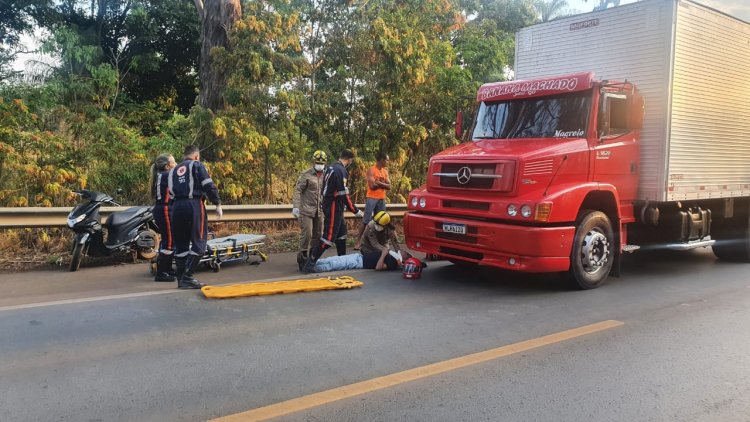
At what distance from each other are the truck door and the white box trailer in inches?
9.6

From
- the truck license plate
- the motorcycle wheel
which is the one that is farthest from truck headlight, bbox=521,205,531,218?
the motorcycle wheel

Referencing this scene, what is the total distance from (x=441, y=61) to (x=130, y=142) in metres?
6.99

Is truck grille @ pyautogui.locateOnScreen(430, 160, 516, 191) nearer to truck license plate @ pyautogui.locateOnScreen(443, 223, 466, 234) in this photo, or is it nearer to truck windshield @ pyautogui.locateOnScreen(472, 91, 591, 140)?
truck license plate @ pyautogui.locateOnScreen(443, 223, 466, 234)

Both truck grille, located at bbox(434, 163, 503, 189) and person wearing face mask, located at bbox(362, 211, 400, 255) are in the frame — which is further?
person wearing face mask, located at bbox(362, 211, 400, 255)

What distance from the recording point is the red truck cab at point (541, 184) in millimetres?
6531

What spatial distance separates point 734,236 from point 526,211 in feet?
17.6

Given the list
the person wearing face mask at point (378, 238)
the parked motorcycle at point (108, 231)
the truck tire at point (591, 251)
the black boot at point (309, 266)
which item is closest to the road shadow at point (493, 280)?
the truck tire at point (591, 251)

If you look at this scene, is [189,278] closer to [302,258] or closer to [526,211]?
[302,258]

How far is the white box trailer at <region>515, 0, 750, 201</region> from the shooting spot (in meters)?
7.57

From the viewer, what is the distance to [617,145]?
739 centimetres

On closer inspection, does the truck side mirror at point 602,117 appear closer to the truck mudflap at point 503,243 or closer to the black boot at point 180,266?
the truck mudflap at point 503,243

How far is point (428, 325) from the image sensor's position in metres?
5.34

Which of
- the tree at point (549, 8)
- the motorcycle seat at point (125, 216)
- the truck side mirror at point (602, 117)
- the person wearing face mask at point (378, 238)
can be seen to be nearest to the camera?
the truck side mirror at point (602, 117)

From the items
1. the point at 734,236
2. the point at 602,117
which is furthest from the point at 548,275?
the point at 734,236
